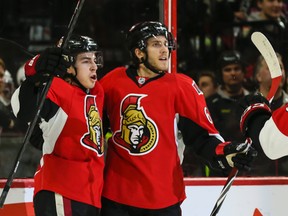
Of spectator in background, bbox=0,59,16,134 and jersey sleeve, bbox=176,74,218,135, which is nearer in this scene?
jersey sleeve, bbox=176,74,218,135

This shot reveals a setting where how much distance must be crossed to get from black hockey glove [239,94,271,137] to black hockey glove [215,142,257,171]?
9 cm

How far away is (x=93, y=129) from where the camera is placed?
296 cm

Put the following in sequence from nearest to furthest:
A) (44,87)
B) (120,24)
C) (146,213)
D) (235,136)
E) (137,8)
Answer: (44,87), (146,213), (235,136), (137,8), (120,24)

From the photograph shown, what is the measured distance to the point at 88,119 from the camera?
2.95m

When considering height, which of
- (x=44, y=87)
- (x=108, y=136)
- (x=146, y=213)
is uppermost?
(x=44, y=87)

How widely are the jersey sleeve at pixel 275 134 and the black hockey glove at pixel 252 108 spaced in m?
0.07

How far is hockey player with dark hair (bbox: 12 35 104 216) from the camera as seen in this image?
2881 mm

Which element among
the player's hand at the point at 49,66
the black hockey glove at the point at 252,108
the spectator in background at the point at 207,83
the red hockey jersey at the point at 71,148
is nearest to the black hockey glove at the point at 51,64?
the player's hand at the point at 49,66

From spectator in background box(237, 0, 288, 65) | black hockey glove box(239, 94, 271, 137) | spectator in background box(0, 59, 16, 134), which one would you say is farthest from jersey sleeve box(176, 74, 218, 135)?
spectator in background box(237, 0, 288, 65)

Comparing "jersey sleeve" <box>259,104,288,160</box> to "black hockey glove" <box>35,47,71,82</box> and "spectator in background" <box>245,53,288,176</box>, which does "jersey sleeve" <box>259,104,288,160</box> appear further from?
"spectator in background" <box>245,53,288,176</box>

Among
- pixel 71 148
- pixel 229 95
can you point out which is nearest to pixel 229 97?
pixel 229 95

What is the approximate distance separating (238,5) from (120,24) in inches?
30.7

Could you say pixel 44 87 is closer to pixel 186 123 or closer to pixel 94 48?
pixel 94 48

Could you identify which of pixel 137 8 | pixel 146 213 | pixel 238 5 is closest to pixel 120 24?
pixel 137 8
